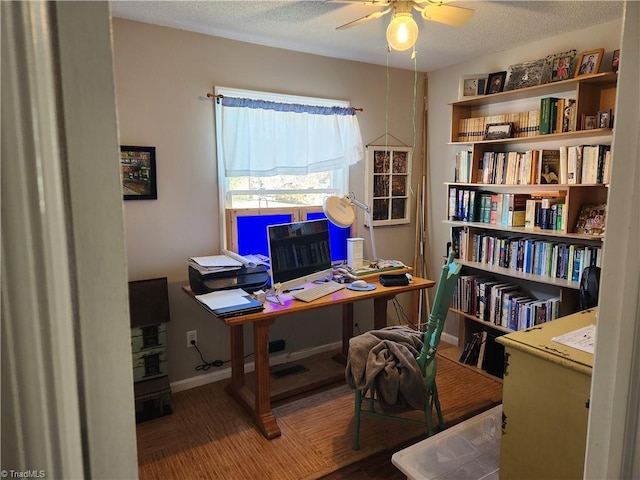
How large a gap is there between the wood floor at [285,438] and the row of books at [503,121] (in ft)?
6.04

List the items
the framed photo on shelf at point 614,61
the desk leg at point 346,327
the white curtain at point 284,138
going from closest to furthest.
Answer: the framed photo on shelf at point 614,61 < the white curtain at point 284,138 < the desk leg at point 346,327

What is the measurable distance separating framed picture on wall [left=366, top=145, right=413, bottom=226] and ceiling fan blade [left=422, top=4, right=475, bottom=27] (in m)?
1.58

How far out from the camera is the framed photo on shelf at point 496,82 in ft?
10.7

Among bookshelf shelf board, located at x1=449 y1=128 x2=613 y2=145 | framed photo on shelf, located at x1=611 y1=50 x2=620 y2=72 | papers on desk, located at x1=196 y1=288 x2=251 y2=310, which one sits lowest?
papers on desk, located at x1=196 y1=288 x2=251 y2=310

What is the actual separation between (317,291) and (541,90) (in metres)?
2.09

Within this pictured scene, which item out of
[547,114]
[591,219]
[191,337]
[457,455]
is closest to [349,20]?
[547,114]

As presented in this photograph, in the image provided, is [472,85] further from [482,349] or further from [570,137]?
[482,349]

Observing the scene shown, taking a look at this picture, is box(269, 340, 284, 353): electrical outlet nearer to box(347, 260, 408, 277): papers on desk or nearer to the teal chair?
box(347, 260, 408, 277): papers on desk

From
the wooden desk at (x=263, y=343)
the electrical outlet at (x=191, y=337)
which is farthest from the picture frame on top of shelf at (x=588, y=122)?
the electrical outlet at (x=191, y=337)

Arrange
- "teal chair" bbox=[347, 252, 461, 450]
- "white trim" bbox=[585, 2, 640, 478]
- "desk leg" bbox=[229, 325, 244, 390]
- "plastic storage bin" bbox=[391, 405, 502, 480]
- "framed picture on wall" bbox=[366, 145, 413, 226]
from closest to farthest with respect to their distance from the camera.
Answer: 1. "white trim" bbox=[585, 2, 640, 478]
2. "plastic storage bin" bbox=[391, 405, 502, 480]
3. "teal chair" bbox=[347, 252, 461, 450]
4. "desk leg" bbox=[229, 325, 244, 390]
5. "framed picture on wall" bbox=[366, 145, 413, 226]

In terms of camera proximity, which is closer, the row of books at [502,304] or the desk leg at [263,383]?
the desk leg at [263,383]

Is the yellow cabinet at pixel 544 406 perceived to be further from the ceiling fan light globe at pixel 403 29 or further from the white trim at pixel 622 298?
the ceiling fan light globe at pixel 403 29

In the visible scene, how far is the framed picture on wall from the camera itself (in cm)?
382

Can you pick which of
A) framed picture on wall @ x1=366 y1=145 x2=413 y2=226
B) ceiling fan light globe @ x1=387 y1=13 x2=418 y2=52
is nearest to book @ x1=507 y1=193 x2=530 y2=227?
framed picture on wall @ x1=366 y1=145 x2=413 y2=226
